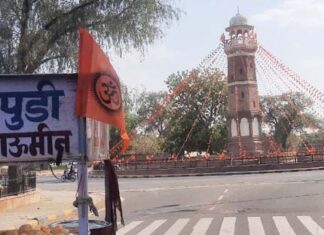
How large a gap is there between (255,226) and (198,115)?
189 ft

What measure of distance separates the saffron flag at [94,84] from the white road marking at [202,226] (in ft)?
25.1

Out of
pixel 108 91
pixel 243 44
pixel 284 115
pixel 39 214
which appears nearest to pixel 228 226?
pixel 39 214

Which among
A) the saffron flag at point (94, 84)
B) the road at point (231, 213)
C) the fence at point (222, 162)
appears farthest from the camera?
the fence at point (222, 162)

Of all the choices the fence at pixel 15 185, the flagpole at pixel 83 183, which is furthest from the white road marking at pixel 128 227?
the flagpole at pixel 83 183

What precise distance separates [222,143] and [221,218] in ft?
187

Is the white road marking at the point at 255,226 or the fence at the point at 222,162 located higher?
the fence at the point at 222,162

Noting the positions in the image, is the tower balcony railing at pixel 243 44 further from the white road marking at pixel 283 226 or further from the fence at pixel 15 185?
the white road marking at pixel 283 226

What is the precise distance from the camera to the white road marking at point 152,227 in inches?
483

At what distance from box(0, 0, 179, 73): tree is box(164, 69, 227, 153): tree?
4746 cm

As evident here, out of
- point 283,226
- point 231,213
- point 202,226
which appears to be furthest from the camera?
point 231,213

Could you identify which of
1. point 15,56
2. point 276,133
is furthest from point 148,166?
point 276,133

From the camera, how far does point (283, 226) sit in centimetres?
1236

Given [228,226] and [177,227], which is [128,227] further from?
[228,226]

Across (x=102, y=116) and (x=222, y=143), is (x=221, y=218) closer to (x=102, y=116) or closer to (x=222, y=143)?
(x=102, y=116)
